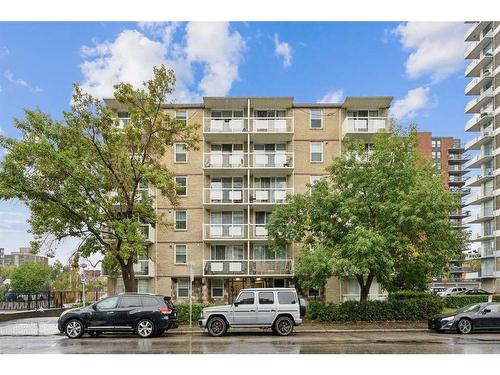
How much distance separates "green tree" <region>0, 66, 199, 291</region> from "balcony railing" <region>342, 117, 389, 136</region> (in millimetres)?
15695

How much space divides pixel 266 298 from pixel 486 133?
52.8 metres

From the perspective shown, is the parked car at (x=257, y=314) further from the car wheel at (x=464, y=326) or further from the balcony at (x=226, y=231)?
the balcony at (x=226, y=231)

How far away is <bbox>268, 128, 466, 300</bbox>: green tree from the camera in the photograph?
26.1 metres

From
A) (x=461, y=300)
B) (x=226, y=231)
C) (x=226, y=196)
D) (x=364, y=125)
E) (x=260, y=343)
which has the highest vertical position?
(x=364, y=125)

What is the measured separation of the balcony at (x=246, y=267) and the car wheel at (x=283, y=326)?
16.0 m

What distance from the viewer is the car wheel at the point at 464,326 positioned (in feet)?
76.2

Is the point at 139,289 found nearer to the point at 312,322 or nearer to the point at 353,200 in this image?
the point at 312,322

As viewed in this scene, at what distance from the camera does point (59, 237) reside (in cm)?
2689

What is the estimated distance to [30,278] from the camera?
312 ft

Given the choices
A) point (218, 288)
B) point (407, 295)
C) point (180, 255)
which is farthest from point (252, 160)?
point (407, 295)

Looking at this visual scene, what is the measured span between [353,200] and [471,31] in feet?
172

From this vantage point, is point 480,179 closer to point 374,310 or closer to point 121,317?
point 374,310

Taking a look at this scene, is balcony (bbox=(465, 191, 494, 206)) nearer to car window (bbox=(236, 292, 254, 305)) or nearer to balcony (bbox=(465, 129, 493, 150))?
balcony (bbox=(465, 129, 493, 150))

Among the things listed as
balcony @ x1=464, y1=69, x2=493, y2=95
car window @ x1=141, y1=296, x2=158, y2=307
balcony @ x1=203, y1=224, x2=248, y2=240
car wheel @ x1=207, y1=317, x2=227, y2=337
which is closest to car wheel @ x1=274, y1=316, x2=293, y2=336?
car wheel @ x1=207, y1=317, x2=227, y2=337
